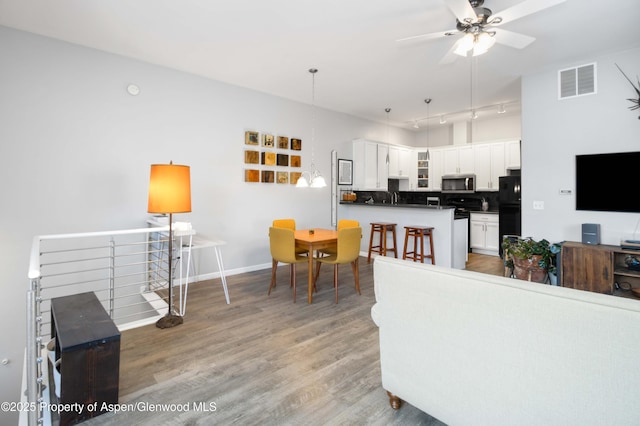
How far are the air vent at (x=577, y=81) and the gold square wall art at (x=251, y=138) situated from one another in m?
4.25

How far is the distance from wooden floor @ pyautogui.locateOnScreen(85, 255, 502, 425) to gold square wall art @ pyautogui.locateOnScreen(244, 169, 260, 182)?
2028 mm

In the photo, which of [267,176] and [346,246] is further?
[267,176]

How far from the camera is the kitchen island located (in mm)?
5027

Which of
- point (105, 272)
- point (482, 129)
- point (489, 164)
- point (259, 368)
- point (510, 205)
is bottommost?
point (259, 368)

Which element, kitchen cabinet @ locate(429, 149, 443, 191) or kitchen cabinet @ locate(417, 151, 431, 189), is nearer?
kitchen cabinet @ locate(429, 149, 443, 191)

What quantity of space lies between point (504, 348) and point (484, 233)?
227 inches

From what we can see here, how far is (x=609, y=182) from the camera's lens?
12.2ft

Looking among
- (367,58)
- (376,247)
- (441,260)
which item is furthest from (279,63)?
(441,260)

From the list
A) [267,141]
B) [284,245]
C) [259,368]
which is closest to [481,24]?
[284,245]

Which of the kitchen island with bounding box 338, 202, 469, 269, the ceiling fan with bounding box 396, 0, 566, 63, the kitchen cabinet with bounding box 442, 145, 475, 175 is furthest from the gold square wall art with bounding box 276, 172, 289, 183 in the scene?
the kitchen cabinet with bounding box 442, 145, 475, 175

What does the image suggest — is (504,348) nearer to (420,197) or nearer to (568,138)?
(568,138)

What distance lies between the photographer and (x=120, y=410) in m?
1.87

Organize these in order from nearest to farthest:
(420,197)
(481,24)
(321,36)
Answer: (481,24), (321,36), (420,197)

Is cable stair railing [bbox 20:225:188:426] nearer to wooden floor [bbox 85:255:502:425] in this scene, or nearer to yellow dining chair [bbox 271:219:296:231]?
wooden floor [bbox 85:255:502:425]
